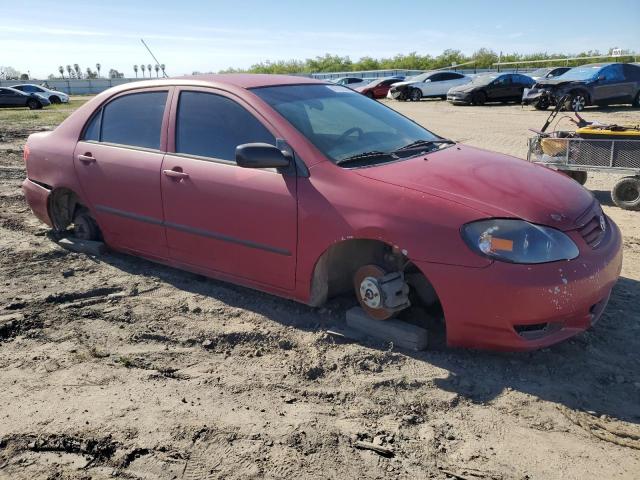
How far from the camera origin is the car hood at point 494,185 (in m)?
3.27

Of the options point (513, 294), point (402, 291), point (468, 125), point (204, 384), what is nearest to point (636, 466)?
point (513, 294)

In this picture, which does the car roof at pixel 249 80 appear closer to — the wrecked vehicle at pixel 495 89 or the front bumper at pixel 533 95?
the front bumper at pixel 533 95

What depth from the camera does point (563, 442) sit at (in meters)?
2.70

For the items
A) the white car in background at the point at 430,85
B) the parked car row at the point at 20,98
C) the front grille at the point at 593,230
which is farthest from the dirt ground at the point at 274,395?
the parked car row at the point at 20,98

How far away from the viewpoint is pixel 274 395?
3127 millimetres

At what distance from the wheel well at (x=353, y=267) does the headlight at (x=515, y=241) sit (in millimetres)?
470

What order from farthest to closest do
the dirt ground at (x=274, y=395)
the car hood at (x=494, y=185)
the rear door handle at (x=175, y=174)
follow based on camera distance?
the rear door handle at (x=175, y=174) < the car hood at (x=494, y=185) < the dirt ground at (x=274, y=395)

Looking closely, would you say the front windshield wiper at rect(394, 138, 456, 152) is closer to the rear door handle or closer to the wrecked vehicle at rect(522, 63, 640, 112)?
the rear door handle

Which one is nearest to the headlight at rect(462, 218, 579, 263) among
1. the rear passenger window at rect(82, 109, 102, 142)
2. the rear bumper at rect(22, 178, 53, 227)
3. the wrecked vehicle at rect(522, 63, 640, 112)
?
the rear passenger window at rect(82, 109, 102, 142)

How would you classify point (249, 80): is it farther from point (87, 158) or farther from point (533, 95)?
point (533, 95)

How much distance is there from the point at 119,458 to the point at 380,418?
1.23m

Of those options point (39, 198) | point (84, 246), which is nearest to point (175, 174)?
point (84, 246)

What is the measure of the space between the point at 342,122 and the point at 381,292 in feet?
4.45

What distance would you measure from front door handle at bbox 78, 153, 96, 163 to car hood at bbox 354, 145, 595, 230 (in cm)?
252
